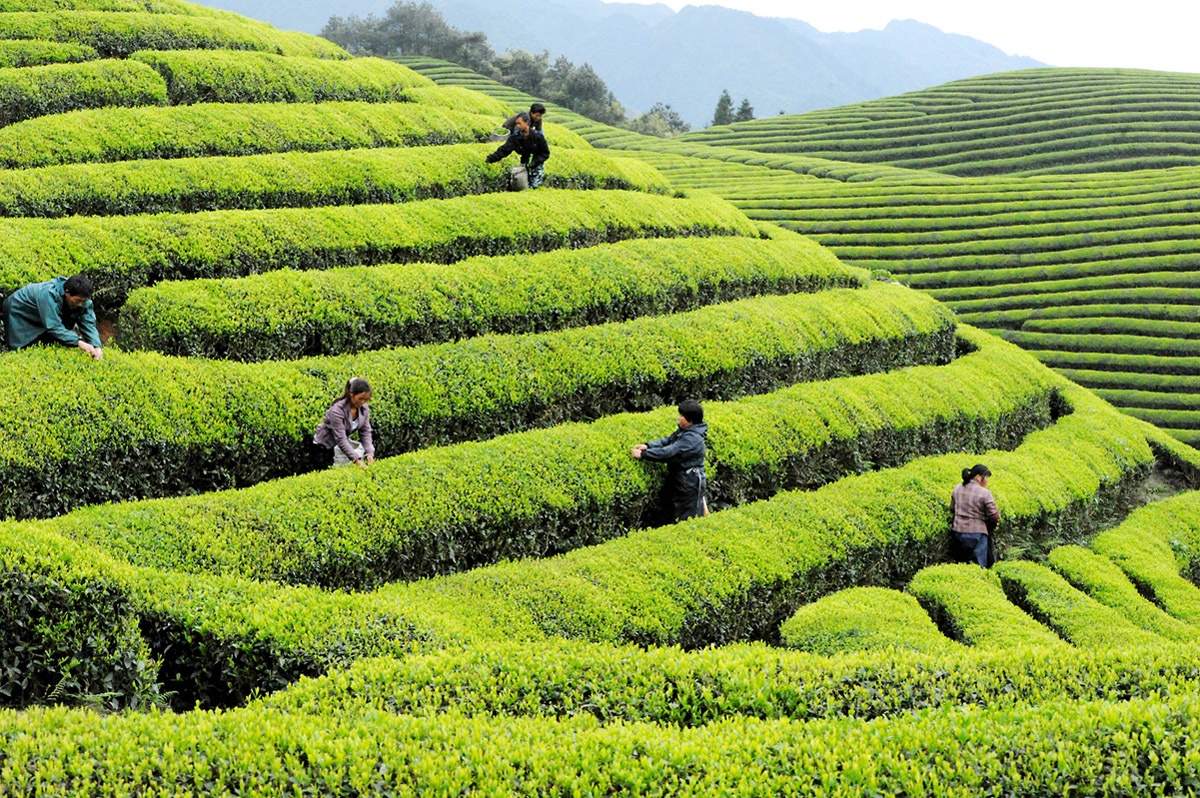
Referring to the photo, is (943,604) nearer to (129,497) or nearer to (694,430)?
(694,430)

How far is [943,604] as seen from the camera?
1435 centimetres

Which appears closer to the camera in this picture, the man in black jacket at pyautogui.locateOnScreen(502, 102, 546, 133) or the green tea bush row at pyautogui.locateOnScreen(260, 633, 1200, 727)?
the green tea bush row at pyautogui.locateOnScreen(260, 633, 1200, 727)

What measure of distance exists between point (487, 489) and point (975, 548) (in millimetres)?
8536

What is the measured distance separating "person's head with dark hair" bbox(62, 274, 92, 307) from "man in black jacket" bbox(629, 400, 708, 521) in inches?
307

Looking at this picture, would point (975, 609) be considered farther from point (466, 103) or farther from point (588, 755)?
point (466, 103)

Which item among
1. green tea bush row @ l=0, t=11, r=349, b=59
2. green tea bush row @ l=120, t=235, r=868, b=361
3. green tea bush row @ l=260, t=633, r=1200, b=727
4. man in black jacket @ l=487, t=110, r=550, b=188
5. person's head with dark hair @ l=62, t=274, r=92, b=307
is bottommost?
green tea bush row @ l=260, t=633, r=1200, b=727

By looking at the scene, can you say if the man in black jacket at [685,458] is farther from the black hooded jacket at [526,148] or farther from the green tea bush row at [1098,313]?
the green tea bush row at [1098,313]

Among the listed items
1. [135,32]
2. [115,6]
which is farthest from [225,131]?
[115,6]

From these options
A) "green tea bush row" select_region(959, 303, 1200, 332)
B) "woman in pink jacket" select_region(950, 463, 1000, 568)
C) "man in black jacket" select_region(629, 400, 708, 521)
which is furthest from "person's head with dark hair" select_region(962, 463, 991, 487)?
"green tea bush row" select_region(959, 303, 1200, 332)

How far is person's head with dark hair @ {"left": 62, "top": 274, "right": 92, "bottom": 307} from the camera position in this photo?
41.1ft

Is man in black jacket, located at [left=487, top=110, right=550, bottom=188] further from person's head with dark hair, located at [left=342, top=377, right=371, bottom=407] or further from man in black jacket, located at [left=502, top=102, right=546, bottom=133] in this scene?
person's head with dark hair, located at [left=342, top=377, right=371, bottom=407]

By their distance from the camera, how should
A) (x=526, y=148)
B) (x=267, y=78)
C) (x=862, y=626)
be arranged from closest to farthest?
(x=862, y=626) → (x=526, y=148) → (x=267, y=78)

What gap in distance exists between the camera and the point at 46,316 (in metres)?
13.2

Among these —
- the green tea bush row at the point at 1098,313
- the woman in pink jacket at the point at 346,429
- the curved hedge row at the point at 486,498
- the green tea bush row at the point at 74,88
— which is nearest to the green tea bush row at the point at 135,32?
the green tea bush row at the point at 74,88
